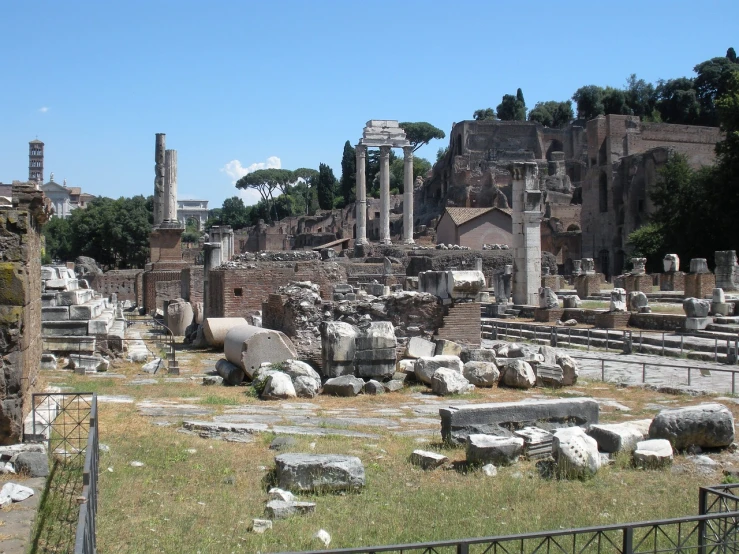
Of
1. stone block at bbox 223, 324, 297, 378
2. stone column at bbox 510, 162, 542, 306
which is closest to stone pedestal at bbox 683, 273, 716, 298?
stone column at bbox 510, 162, 542, 306

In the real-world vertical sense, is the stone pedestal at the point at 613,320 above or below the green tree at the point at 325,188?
below

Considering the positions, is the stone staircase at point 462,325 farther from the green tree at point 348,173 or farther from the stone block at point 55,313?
the green tree at point 348,173

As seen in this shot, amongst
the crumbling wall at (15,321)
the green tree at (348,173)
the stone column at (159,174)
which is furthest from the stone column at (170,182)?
the green tree at (348,173)

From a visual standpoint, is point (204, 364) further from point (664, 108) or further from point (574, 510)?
point (664, 108)

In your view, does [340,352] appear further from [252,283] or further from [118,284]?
[118,284]

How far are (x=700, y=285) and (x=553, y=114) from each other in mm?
78789

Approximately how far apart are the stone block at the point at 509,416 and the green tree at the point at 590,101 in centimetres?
9146

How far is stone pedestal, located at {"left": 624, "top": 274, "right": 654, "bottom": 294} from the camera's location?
33062 mm

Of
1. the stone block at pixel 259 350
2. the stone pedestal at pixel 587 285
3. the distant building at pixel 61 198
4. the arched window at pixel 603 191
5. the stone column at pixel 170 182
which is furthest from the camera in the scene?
the distant building at pixel 61 198

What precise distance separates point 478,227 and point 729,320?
117 ft

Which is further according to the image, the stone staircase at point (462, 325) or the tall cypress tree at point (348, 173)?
the tall cypress tree at point (348, 173)

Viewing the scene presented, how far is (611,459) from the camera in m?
7.17

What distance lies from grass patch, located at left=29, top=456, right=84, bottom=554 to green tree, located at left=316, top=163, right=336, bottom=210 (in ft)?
296

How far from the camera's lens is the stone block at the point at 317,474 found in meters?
6.15
